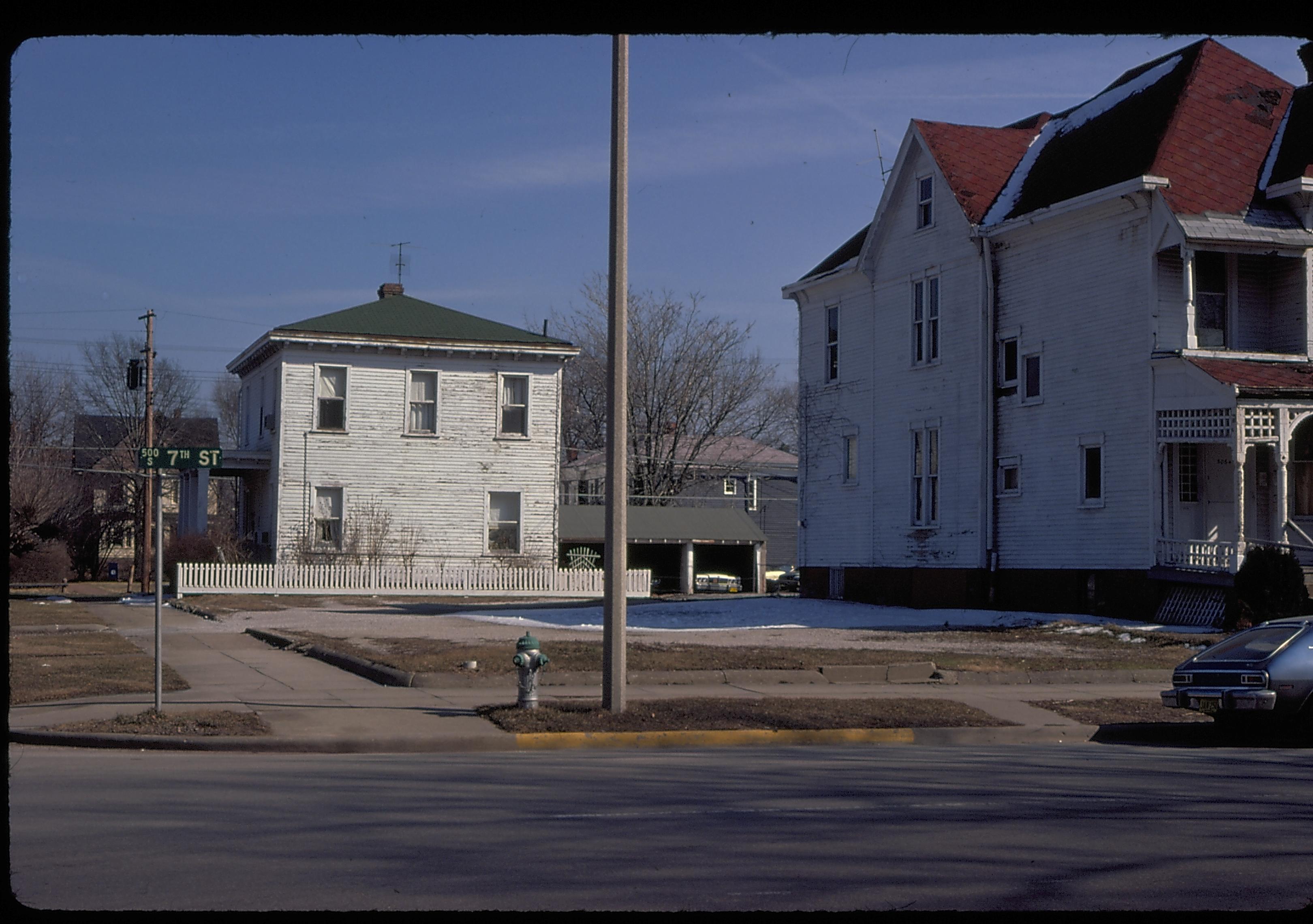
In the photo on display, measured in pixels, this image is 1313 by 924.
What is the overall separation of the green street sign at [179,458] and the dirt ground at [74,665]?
2073 mm

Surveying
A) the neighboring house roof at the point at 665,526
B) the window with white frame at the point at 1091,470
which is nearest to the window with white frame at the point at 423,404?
the neighboring house roof at the point at 665,526

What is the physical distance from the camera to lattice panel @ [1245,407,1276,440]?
2548 cm

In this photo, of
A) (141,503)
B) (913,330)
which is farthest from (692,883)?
(141,503)

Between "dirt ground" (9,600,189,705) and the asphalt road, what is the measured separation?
388 cm

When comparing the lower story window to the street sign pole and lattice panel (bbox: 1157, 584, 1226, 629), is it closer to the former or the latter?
A: lattice panel (bbox: 1157, 584, 1226, 629)

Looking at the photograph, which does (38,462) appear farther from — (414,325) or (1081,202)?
(1081,202)

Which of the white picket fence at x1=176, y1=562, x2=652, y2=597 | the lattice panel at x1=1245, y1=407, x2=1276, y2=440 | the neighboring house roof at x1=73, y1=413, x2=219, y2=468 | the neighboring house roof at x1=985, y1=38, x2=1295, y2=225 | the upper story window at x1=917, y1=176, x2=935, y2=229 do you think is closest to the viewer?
the lattice panel at x1=1245, y1=407, x2=1276, y2=440

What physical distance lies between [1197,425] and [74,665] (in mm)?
19808

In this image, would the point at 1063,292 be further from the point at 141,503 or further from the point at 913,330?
the point at 141,503

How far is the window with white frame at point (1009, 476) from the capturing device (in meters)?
31.1

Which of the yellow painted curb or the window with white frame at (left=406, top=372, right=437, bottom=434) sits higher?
the window with white frame at (left=406, top=372, right=437, bottom=434)

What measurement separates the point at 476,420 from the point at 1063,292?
2078cm

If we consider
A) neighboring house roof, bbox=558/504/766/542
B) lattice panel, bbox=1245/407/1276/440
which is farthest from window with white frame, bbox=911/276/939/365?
neighboring house roof, bbox=558/504/766/542

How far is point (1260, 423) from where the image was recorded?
25625mm
